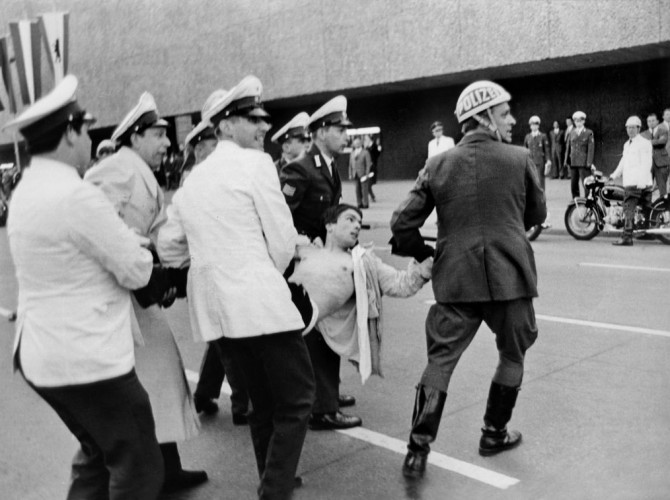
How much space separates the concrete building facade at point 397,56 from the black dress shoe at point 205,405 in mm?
14969

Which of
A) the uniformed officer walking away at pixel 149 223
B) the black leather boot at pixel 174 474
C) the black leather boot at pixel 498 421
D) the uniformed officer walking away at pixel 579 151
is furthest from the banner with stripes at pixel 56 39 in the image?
the uniformed officer walking away at pixel 579 151

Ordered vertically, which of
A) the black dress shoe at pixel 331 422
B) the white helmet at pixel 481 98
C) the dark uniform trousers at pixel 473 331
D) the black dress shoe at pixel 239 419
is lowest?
the black dress shoe at pixel 239 419

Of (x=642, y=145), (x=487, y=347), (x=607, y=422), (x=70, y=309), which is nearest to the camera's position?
(x=70, y=309)

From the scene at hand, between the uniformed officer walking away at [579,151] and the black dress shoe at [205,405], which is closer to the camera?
the black dress shoe at [205,405]

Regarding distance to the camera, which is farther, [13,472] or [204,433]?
[204,433]

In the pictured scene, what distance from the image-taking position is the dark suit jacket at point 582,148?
55.1ft

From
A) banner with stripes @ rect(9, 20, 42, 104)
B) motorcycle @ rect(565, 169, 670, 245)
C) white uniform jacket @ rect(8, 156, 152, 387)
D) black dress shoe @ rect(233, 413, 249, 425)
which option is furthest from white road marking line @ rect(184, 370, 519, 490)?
motorcycle @ rect(565, 169, 670, 245)

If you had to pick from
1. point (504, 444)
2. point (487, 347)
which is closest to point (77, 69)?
point (487, 347)

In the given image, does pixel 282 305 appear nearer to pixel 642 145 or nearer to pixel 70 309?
pixel 70 309

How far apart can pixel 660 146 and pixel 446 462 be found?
12.8m

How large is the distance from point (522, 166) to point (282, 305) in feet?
4.99

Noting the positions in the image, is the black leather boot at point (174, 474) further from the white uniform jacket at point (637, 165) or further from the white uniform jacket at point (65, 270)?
the white uniform jacket at point (637, 165)

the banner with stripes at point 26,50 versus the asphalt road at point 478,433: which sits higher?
the banner with stripes at point 26,50

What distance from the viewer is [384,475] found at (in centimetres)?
428
